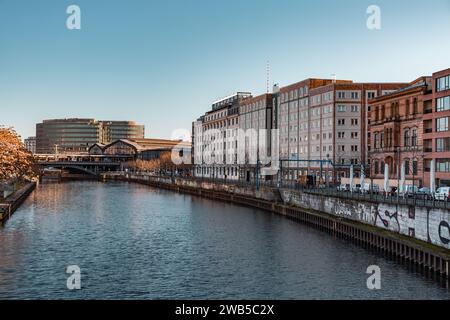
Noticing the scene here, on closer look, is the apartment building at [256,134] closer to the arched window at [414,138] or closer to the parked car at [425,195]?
the arched window at [414,138]

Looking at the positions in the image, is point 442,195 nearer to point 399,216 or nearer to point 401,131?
point 399,216

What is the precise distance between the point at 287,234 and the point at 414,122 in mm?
37625

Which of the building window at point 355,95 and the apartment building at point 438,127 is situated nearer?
the apartment building at point 438,127

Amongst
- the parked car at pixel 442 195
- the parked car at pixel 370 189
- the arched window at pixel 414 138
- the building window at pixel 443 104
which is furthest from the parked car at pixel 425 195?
the arched window at pixel 414 138

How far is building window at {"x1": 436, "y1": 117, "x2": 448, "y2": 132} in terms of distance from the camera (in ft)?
271

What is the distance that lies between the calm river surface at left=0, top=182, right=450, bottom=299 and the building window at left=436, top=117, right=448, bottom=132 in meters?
28.2

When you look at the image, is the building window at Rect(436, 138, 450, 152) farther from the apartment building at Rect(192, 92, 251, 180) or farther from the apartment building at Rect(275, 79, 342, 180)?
the apartment building at Rect(192, 92, 251, 180)

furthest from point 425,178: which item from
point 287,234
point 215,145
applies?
point 215,145

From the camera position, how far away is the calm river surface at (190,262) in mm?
40122

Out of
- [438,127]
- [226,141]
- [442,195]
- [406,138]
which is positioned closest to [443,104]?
[438,127]

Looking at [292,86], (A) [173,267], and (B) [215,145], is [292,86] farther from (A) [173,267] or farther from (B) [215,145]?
(A) [173,267]

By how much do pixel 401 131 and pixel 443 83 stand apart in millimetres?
15203

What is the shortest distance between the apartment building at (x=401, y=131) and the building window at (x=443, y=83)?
145 inches

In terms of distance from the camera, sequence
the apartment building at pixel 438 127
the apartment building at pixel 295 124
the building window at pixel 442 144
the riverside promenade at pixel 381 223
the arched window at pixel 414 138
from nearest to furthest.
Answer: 1. the riverside promenade at pixel 381 223
2. the apartment building at pixel 438 127
3. the building window at pixel 442 144
4. the arched window at pixel 414 138
5. the apartment building at pixel 295 124
